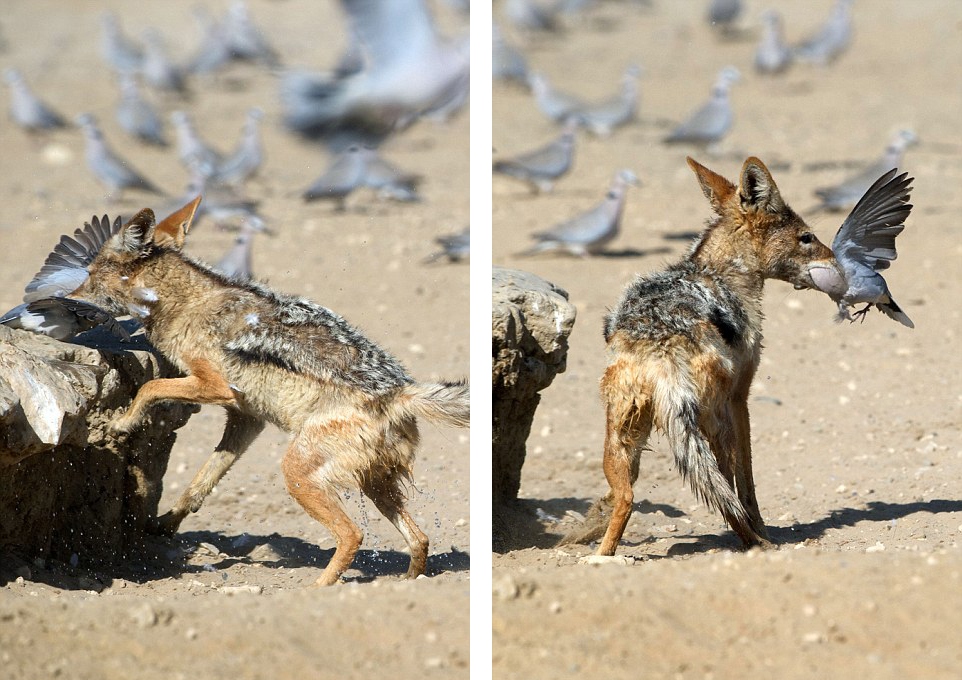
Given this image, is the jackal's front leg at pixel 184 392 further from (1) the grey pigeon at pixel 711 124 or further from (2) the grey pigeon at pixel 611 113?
(2) the grey pigeon at pixel 611 113

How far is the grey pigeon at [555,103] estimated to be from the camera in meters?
17.8

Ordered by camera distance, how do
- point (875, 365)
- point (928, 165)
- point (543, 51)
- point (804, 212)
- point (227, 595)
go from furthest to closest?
1. point (543, 51)
2. point (928, 165)
3. point (804, 212)
4. point (875, 365)
5. point (227, 595)

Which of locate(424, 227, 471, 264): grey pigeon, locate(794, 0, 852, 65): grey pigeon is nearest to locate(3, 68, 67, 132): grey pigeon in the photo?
locate(424, 227, 471, 264): grey pigeon

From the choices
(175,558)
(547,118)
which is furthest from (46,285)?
(547,118)

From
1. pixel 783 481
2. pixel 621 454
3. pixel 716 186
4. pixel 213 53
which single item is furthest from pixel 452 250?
pixel 213 53

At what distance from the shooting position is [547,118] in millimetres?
18469

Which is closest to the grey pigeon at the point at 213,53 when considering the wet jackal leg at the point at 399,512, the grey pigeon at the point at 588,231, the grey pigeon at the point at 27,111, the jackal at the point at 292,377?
the grey pigeon at the point at 27,111

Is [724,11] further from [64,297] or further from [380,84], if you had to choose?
[380,84]

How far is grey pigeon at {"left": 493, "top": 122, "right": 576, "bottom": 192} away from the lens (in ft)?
45.2

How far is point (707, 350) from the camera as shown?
5.37m

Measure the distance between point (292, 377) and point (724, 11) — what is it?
19.5 metres

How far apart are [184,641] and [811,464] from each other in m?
3.74

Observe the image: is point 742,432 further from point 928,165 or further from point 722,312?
point 928,165

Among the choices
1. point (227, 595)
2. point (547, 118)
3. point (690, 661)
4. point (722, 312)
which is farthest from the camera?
point (547, 118)
